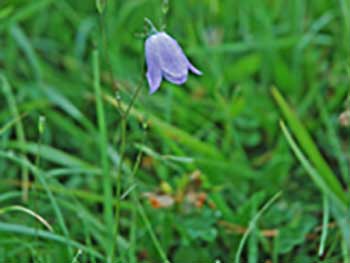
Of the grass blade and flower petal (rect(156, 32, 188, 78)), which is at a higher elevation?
flower petal (rect(156, 32, 188, 78))

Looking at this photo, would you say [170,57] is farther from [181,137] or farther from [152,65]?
[181,137]

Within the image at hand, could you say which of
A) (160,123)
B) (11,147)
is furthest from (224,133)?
(11,147)

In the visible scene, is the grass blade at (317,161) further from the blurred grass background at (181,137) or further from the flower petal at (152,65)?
the flower petal at (152,65)

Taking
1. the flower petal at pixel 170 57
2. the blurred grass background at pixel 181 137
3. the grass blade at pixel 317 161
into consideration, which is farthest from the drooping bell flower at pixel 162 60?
the grass blade at pixel 317 161

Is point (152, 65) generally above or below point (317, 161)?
above

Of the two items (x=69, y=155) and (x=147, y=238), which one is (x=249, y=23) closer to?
(x=69, y=155)

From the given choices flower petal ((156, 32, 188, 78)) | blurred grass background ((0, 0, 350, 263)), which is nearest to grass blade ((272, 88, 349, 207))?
blurred grass background ((0, 0, 350, 263))

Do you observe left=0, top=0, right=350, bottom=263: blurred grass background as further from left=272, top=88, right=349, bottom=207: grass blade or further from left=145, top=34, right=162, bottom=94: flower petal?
left=145, top=34, right=162, bottom=94: flower petal

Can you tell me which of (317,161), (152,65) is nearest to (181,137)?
(317,161)
